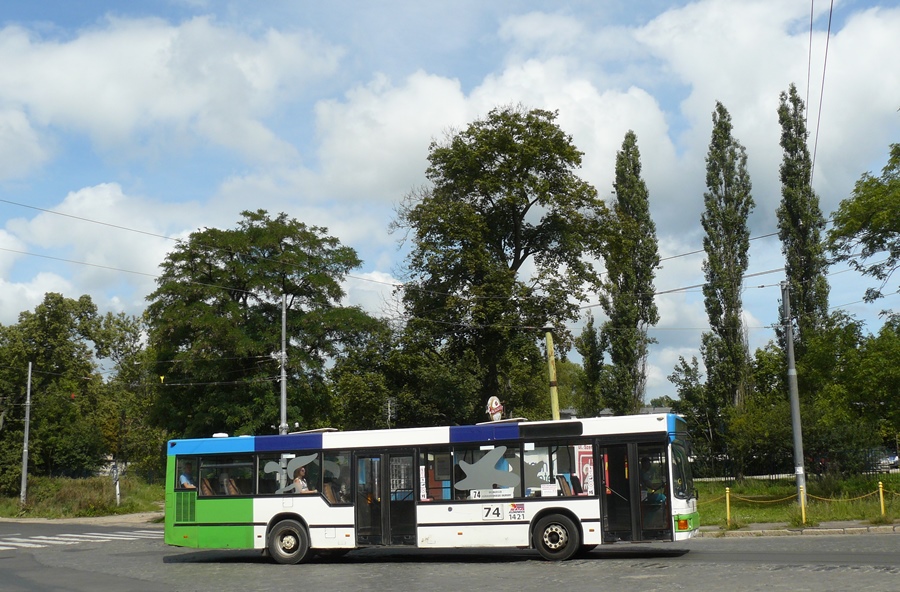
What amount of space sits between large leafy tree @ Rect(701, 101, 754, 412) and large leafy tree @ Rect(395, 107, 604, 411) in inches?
345

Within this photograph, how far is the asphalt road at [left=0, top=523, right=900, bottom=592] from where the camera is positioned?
44.9 feet

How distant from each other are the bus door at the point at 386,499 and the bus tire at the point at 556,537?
8.81 ft

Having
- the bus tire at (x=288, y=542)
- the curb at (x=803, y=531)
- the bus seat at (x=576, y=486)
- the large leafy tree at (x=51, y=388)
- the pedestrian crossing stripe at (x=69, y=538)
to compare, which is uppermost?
the large leafy tree at (x=51, y=388)

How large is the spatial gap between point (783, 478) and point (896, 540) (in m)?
23.2

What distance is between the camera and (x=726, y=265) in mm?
47969

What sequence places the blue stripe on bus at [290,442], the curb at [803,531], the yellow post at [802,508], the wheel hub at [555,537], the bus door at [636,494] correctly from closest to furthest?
the bus door at [636,494] < the wheel hub at [555,537] < the blue stripe on bus at [290,442] < the curb at [803,531] < the yellow post at [802,508]

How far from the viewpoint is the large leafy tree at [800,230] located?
45.0 metres

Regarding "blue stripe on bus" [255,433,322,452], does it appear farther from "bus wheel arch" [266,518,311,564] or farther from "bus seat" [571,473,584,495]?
"bus seat" [571,473,584,495]

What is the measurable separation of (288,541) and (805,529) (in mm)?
13255

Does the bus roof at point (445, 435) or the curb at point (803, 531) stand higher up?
the bus roof at point (445, 435)

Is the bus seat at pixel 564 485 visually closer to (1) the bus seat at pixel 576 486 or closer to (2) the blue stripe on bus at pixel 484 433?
(1) the bus seat at pixel 576 486

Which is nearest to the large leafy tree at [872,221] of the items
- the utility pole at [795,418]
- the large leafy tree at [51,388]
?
the utility pole at [795,418]

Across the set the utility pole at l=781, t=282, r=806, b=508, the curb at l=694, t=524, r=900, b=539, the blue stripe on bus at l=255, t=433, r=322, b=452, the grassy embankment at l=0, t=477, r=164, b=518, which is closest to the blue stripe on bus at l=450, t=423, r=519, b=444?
the blue stripe on bus at l=255, t=433, r=322, b=452

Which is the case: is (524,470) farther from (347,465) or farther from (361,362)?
(361,362)
